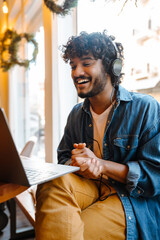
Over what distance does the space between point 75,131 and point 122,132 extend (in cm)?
34

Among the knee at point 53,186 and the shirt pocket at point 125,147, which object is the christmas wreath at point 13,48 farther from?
the knee at point 53,186

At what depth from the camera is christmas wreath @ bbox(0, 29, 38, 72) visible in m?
2.89

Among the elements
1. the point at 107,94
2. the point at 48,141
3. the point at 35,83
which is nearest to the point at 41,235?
the point at 107,94

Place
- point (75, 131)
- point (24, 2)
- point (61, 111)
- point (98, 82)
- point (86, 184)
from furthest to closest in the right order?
point (24, 2), point (61, 111), point (75, 131), point (98, 82), point (86, 184)

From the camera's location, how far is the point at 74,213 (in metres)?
0.87

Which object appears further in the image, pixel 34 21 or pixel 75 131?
pixel 34 21

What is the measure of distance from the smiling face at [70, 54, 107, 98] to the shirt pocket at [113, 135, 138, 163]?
302 millimetres

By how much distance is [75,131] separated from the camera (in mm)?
1398

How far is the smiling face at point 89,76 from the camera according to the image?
128 cm

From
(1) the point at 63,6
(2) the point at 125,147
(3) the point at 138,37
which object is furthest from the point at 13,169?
(1) the point at 63,6

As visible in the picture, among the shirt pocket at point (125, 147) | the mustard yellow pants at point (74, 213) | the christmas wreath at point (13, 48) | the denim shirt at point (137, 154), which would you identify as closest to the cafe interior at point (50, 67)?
the christmas wreath at point (13, 48)

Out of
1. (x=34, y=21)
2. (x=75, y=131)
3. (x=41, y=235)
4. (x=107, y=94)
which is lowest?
(x=41, y=235)

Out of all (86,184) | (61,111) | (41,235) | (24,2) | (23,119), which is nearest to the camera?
(41,235)

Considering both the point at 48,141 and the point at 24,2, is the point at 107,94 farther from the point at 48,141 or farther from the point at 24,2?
the point at 24,2
